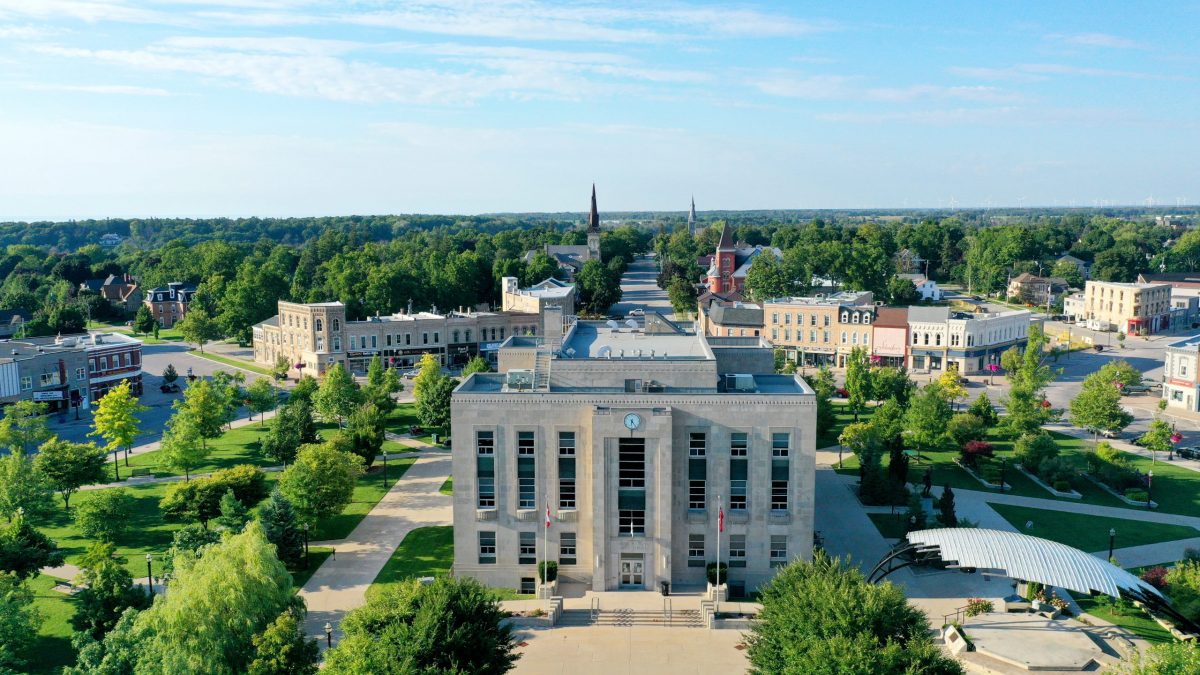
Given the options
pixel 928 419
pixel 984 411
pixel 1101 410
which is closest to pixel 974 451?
pixel 928 419

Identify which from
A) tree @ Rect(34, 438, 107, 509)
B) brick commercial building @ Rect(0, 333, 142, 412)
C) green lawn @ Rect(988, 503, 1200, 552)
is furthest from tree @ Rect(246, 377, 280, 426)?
green lawn @ Rect(988, 503, 1200, 552)

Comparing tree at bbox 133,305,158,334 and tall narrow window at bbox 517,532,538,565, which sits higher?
tree at bbox 133,305,158,334

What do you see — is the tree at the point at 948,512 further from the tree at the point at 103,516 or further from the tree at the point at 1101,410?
the tree at the point at 103,516

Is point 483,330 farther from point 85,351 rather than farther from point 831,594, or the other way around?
point 831,594

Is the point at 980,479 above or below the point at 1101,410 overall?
below

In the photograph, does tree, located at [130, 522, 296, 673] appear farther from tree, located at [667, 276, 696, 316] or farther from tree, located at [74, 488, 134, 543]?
tree, located at [667, 276, 696, 316]

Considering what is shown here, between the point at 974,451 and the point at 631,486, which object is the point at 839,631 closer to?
the point at 631,486
